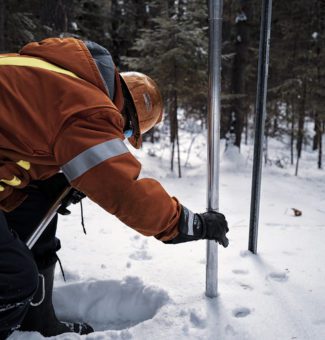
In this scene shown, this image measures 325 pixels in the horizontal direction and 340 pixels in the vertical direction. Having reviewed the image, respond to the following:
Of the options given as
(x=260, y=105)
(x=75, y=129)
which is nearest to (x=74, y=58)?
(x=75, y=129)

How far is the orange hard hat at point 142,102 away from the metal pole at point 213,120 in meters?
0.33

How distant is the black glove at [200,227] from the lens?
1781mm

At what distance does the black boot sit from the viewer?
7.64ft

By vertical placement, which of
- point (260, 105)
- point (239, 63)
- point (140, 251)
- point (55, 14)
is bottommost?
point (140, 251)

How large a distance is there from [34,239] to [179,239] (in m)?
0.85

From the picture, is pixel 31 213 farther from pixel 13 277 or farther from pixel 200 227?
pixel 200 227

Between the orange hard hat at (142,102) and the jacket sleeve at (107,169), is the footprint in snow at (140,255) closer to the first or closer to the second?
the orange hard hat at (142,102)

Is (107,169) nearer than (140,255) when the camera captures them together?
Yes

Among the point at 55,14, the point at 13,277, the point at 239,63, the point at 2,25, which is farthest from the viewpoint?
the point at 239,63

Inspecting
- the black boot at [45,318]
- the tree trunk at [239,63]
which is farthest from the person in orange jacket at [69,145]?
the tree trunk at [239,63]

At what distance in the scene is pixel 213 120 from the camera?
218 centimetres

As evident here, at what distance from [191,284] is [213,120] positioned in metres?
1.18

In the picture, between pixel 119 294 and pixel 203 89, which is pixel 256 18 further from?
pixel 119 294

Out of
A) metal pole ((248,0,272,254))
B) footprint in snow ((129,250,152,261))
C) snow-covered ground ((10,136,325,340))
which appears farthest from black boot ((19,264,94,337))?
metal pole ((248,0,272,254))
